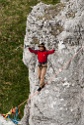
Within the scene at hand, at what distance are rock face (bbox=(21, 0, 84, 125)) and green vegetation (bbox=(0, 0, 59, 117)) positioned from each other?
10852 millimetres

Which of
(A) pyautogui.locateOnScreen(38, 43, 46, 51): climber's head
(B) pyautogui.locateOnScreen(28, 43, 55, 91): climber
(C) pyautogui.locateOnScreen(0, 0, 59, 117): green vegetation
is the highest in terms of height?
(A) pyautogui.locateOnScreen(38, 43, 46, 51): climber's head

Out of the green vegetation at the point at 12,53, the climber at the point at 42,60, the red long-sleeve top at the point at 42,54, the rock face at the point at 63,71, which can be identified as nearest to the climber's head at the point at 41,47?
the climber at the point at 42,60

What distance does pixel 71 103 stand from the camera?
66.8ft

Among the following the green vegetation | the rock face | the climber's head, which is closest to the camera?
the rock face

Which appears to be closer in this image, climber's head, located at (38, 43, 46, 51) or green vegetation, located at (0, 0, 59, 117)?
climber's head, located at (38, 43, 46, 51)

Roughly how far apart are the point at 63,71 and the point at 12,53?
15806 millimetres

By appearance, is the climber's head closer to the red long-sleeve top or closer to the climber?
the climber

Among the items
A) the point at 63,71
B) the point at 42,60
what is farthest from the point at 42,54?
the point at 63,71

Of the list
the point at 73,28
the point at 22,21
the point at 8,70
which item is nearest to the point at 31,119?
the point at 73,28

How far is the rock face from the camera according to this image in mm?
20016

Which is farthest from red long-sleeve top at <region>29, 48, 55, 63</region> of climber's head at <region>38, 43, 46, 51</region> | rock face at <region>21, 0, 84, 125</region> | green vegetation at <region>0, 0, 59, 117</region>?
green vegetation at <region>0, 0, 59, 117</region>

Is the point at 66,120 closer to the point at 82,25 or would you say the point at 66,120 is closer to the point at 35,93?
the point at 35,93

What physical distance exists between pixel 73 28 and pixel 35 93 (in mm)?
3976

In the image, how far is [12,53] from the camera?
3538cm
